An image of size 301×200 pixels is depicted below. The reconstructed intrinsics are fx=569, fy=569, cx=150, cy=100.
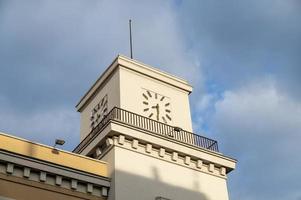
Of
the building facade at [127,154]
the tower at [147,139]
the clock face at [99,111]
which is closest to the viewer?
the building facade at [127,154]

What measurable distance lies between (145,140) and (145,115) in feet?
9.49

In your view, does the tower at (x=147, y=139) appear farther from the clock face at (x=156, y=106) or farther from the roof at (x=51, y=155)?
the roof at (x=51, y=155)

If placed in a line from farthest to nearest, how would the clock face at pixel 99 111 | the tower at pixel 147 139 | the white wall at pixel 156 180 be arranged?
the clock face at pixel 99 111 → the tower at pixel 147 139 → the white wall at pixel 156 180

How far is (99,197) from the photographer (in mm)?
24422

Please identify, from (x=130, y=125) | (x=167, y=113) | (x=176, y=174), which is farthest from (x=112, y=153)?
(x=167, y=113)

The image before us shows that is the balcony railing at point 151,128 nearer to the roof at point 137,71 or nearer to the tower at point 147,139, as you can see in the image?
the tower at point 147,139

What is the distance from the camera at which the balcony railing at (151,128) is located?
26859 millimetres

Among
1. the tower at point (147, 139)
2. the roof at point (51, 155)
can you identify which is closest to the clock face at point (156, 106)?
the tower at point (147, 139)

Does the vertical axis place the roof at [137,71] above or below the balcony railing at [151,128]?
above

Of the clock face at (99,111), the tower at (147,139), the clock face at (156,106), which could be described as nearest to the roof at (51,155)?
the tower at (147,139)

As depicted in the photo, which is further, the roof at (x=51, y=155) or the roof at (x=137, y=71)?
the roof at (x=137, y=71)

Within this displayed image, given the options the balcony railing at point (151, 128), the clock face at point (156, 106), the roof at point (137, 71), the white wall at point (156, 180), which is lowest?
the white wall at point (156, 180)

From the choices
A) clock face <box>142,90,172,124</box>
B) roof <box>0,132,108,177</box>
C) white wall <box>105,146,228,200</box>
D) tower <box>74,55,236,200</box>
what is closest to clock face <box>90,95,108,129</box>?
tower <box>74,55,236,200</box>

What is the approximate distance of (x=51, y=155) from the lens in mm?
24156
